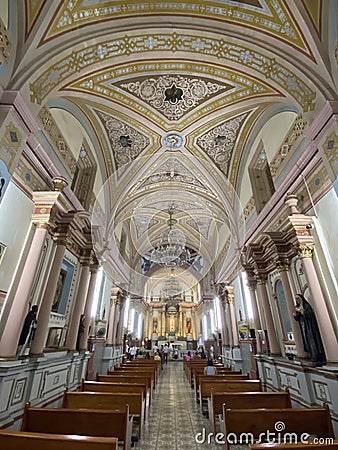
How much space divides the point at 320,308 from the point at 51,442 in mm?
4564

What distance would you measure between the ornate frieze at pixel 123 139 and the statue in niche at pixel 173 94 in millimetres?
1690

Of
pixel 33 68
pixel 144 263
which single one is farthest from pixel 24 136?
pixel 144 263

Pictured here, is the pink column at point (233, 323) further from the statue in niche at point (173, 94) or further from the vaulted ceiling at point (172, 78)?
the statue in niche at point (173, 94)

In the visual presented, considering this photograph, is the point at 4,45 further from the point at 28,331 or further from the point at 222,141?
the point at 222,141

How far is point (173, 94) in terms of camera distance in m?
7.32

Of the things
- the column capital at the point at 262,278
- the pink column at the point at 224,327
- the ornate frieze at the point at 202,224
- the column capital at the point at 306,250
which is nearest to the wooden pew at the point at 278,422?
the column capital at the point at 306,250

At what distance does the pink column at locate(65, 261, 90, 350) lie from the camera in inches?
256

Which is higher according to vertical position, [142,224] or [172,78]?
[142,224]

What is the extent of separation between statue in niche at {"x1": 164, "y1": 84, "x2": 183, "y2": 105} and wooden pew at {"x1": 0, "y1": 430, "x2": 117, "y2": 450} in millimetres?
7821

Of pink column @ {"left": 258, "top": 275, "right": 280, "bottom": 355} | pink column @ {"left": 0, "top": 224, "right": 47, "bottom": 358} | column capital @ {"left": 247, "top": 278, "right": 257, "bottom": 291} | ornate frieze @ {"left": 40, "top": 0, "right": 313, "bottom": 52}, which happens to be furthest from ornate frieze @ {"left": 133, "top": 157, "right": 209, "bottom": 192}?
pink column @ {"left": 0, "top": 224, "right": 47, "bottom": 358}

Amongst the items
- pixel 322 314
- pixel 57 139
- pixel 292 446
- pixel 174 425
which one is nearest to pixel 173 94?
pixel 57 139

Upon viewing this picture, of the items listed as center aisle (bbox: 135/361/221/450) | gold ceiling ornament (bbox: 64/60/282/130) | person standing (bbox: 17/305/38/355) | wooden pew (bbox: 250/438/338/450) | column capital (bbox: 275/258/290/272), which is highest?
gold ceiling ornament (bbox: 64/60/282/130)

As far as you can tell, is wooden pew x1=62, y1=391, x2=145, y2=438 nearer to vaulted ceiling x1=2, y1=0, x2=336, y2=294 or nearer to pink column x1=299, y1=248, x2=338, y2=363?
pink column x1=299, y1=248, x2=338, y2=363

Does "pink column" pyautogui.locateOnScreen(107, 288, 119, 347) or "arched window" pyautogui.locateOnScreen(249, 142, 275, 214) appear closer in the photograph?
"arched window" pyautogui.locateOnScreen(249, 142, 275, 214)
